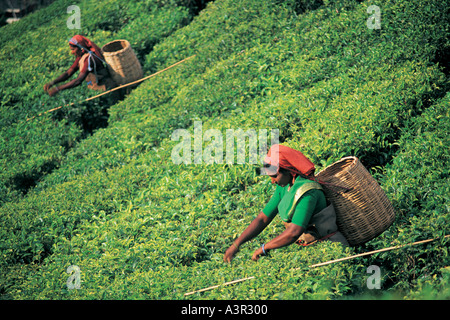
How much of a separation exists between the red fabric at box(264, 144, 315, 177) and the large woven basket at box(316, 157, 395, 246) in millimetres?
255

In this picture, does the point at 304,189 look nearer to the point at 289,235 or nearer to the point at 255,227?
the point at 289,235

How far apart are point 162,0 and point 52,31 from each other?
2908 mm

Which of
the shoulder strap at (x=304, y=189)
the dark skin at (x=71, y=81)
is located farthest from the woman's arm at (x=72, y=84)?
the shoulder strap at (x=304, y=189)

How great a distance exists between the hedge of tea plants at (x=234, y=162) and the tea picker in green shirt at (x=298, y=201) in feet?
0.51

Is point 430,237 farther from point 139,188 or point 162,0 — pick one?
point 162,0

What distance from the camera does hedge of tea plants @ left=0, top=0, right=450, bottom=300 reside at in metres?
4.03

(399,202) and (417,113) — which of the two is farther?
(417,113)

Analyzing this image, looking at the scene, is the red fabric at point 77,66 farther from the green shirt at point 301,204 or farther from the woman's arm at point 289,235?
the woman's arm at point 289,235

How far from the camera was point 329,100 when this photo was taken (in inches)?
241

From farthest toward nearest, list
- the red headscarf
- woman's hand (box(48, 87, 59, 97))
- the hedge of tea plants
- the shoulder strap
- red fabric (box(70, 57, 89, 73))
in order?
woman's hand (box(48, 87, 59, 97)), red fabric (box(70, 57, 89, 73)), the red headscarf, the hedge of tea plants, the shoulder strap

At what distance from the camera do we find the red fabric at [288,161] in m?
3.79

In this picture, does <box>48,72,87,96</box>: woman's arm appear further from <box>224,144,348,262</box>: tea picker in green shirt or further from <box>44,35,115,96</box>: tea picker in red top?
<box>224,144,348,262</box>: tea picker in green shirt

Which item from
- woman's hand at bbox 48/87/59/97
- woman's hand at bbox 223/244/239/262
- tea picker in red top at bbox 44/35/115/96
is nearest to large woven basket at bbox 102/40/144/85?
tea picker in red top at bbox 44/35/115/96
